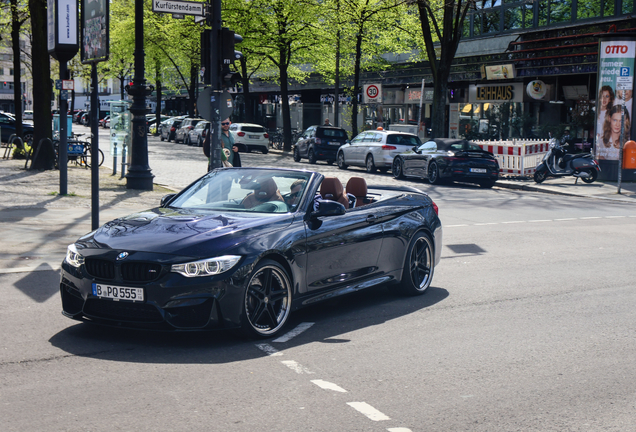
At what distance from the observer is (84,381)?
207 inches

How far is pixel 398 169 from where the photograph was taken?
26906 millimetres

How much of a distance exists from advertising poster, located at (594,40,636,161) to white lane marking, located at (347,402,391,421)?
21.9m

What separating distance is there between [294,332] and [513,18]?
30738mm

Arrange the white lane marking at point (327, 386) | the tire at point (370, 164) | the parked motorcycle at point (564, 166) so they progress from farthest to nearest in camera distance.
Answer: the tire at point (370, 164)
the parked motorcycle at point (564, 166)
the white lane marking at point (327, 386)

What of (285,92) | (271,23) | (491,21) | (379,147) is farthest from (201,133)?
(379,147)

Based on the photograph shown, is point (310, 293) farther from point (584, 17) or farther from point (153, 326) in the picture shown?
point (584, 17)

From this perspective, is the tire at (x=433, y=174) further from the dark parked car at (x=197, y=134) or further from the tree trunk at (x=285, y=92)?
the dark parked car at (x=197, y=134)

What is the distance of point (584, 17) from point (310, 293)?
87.2 feet

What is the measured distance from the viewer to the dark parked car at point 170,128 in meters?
53.2

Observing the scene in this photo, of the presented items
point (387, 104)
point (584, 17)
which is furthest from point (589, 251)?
point (387, 104)

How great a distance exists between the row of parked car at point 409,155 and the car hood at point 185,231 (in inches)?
713

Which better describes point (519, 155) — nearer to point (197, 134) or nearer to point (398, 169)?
point (398, 169)

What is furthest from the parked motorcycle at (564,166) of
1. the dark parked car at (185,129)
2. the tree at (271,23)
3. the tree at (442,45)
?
the dark parked car at (185,129)

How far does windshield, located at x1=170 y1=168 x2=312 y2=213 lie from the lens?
713 cm
